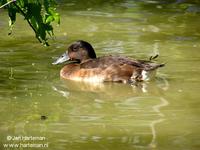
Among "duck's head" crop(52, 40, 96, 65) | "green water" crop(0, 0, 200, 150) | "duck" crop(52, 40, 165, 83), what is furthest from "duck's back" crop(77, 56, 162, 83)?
"duck's head" crop(52, 40, 96, 65)

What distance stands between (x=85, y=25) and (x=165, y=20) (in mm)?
1785

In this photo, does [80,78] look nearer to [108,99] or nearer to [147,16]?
[108,99]

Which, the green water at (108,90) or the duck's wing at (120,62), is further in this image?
the duck's wing at (120,62)

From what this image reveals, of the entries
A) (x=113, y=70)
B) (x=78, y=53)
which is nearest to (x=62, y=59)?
(x=78, y=53)

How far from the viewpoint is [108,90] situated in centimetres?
1080

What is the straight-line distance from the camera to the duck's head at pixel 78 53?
12055mm

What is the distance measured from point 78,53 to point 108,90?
1.60 m

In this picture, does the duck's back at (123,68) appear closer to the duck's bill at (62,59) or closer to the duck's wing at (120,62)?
the duck's wing at (120,62)

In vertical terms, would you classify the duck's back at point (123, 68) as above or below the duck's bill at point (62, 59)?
above

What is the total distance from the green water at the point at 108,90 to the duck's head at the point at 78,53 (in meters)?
0.30

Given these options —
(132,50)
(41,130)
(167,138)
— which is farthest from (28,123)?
(132,50)

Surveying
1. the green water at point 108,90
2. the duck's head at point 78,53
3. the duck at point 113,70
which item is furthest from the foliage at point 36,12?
the duck's head at point 78,53

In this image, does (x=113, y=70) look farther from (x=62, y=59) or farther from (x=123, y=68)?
(x=62, y=59)

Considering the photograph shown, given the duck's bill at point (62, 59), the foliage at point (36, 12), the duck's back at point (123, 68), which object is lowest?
the duck's bill at point (62, 59)
